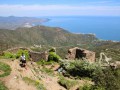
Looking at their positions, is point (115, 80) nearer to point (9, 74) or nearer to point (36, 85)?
point (36, 85)

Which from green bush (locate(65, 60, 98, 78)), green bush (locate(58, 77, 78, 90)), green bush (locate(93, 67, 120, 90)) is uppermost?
green bush (locate(93, 67, 120, 90))

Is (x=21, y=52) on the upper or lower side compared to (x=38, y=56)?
upper

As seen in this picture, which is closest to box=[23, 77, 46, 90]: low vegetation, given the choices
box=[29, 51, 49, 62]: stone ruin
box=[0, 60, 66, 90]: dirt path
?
box=[0, 60, 66, 90]: dirt path

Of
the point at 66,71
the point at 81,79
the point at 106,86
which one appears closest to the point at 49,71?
the point at 66,71

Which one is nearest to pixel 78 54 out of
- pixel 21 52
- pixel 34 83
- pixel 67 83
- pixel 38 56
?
pixel 38 56

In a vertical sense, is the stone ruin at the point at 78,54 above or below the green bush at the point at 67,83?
above

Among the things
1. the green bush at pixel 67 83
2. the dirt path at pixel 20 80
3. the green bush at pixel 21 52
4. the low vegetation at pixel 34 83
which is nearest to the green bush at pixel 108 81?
the green bush at pixel 67 83

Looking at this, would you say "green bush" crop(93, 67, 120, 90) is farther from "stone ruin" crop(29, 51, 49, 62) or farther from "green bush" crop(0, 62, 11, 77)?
"stone ruin" crop(29, 51, 49, 62)

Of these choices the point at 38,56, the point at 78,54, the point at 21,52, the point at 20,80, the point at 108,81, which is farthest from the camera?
the point at 78,54

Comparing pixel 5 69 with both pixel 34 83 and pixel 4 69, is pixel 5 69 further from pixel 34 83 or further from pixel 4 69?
pixel 34 83

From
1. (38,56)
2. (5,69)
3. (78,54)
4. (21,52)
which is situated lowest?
(38,56)

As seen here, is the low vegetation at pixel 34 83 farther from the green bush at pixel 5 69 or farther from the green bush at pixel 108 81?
the green bush at pixel 108 81

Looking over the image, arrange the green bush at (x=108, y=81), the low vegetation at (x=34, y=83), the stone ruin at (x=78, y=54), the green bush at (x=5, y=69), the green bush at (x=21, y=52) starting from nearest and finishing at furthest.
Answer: the green bush at (x=108, y=81) < the low vegetation at (x=34, y=83) < the green bush at (x=5, y=69) < the green bush at (x=21, y=52) < the stone ruin at (x=78, y=54)

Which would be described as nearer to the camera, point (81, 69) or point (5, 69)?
point (5, 69)
